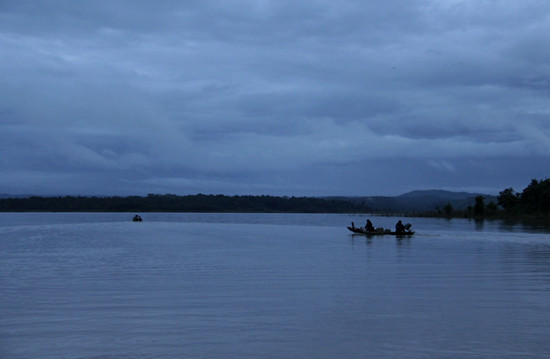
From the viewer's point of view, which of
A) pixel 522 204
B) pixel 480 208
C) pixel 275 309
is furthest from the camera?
pixel 480 208

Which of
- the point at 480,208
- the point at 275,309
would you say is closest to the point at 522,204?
the point at 480,208

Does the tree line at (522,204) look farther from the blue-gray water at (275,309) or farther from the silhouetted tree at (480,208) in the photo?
the blue-gray water at (275,309)

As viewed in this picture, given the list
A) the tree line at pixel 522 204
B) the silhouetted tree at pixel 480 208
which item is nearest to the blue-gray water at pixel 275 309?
the tree line at pixel 522 204

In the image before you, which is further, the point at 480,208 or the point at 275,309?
the point at 480,208

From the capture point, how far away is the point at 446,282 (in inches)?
837

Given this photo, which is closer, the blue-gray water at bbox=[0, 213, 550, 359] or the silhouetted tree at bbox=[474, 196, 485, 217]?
the blue-gray water at bbox=[0, 213, 550, 359]

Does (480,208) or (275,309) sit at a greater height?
(480,208)

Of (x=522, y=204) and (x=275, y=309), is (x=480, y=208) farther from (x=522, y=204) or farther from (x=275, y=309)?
(x=275, y=309)

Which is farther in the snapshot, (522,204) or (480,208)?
(480,208)

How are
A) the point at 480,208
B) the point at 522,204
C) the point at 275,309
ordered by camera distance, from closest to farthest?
the point at 275,309, the point at 522,204, the point at 480,208

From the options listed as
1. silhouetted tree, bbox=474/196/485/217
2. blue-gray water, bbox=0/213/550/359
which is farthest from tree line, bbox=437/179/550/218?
blue-gray water, bbox=0/213/550/359

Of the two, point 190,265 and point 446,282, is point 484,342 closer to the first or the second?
point 446,282

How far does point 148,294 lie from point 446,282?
10.1 metres

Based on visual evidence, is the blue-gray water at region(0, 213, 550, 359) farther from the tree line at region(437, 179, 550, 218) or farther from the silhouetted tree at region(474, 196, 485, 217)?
the silhouetted tree at region(474, 196, 485, 217)
